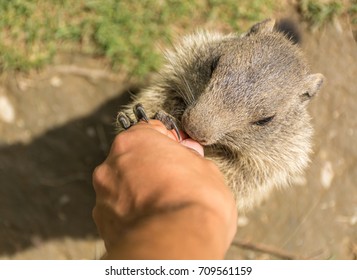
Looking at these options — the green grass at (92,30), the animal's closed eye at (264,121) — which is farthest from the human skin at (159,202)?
the green grass at (92,30)

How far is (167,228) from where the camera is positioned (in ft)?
5.40

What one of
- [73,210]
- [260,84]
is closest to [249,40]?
[260,84]

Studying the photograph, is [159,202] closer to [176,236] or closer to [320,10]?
[176,236]

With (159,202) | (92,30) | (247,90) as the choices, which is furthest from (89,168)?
(159,202)

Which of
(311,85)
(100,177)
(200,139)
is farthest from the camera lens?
(311,85)

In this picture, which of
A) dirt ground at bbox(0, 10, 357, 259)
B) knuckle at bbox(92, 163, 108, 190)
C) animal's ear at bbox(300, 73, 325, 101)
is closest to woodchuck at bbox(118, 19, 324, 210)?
animal's ear at bbox(300, 73, 325, 101)

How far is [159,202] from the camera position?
1.76m

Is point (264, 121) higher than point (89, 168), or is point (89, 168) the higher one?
point (264, 121)

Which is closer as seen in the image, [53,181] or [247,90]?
[247,90]

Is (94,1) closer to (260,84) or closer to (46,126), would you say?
(46,126)

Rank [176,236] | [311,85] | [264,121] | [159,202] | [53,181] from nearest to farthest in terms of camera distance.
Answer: [176,236] < [159,202] < [264,121] < [311,85] < [53,181]

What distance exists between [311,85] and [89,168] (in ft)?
6.89

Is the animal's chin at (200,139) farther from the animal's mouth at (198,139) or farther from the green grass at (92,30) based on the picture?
the green grass at (92,30)
